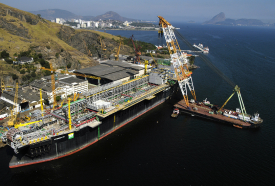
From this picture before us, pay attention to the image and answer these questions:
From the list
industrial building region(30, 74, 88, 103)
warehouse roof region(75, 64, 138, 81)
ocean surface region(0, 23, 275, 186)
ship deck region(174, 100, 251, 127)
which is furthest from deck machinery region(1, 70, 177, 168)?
industrial building region(30, 74, 88, 103)

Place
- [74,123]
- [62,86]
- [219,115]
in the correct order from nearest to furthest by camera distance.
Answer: [74,123], [219,115], [62,86]

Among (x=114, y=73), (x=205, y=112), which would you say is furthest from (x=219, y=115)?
(x=114, y=73)

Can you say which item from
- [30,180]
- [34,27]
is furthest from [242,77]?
[34,27]

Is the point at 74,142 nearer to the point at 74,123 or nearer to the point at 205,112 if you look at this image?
the point at 74,123

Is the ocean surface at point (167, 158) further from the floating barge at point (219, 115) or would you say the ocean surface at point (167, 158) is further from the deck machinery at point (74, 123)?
the deck machinery at point (74, 123)

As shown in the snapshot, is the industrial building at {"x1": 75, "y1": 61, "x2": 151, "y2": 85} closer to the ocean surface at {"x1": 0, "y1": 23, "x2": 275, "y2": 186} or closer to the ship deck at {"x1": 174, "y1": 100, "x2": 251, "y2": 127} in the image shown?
the ocean surface at {"x1": 0, "y1": 23, "x2": 275, "y2": 186}

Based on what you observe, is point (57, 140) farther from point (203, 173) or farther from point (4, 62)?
point (4, 62)

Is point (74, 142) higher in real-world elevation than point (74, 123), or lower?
lower
